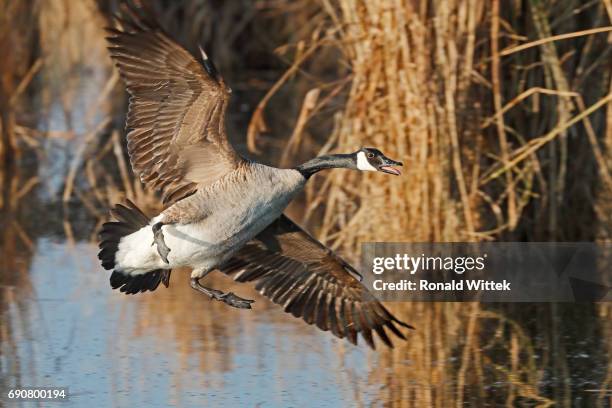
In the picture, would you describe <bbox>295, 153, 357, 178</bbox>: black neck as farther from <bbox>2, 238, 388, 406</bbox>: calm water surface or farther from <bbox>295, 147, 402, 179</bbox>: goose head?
<bbox>2, 238, 388, 406</bbox>: calm water surface

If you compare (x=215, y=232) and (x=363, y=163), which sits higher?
(x=363, y=163)

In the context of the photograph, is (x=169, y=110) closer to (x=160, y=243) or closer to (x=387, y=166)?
(x=160, y=243)

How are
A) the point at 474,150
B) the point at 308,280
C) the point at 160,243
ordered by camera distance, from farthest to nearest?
the point at 474,150, the point at 308,280, the point at 160,243

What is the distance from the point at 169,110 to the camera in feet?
24.3

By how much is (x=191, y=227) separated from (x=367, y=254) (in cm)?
208

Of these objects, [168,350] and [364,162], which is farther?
[168,350]

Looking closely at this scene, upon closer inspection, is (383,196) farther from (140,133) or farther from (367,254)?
(140,133)

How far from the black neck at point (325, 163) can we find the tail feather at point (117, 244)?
36.7 inches

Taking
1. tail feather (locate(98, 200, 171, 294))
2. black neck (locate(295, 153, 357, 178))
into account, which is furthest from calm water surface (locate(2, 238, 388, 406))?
black neck (locate(295, 153, 357, 178))

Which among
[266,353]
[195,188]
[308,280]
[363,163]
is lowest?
[266,353]

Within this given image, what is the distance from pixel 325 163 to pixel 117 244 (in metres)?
1.25

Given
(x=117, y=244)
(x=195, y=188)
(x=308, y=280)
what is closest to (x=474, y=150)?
(x=308, y=280)

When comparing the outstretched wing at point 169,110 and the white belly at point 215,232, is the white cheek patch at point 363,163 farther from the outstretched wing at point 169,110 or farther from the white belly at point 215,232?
the outstretched wing at point 169,110


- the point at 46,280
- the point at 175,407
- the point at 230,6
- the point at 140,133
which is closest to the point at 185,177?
the point at 140,133
